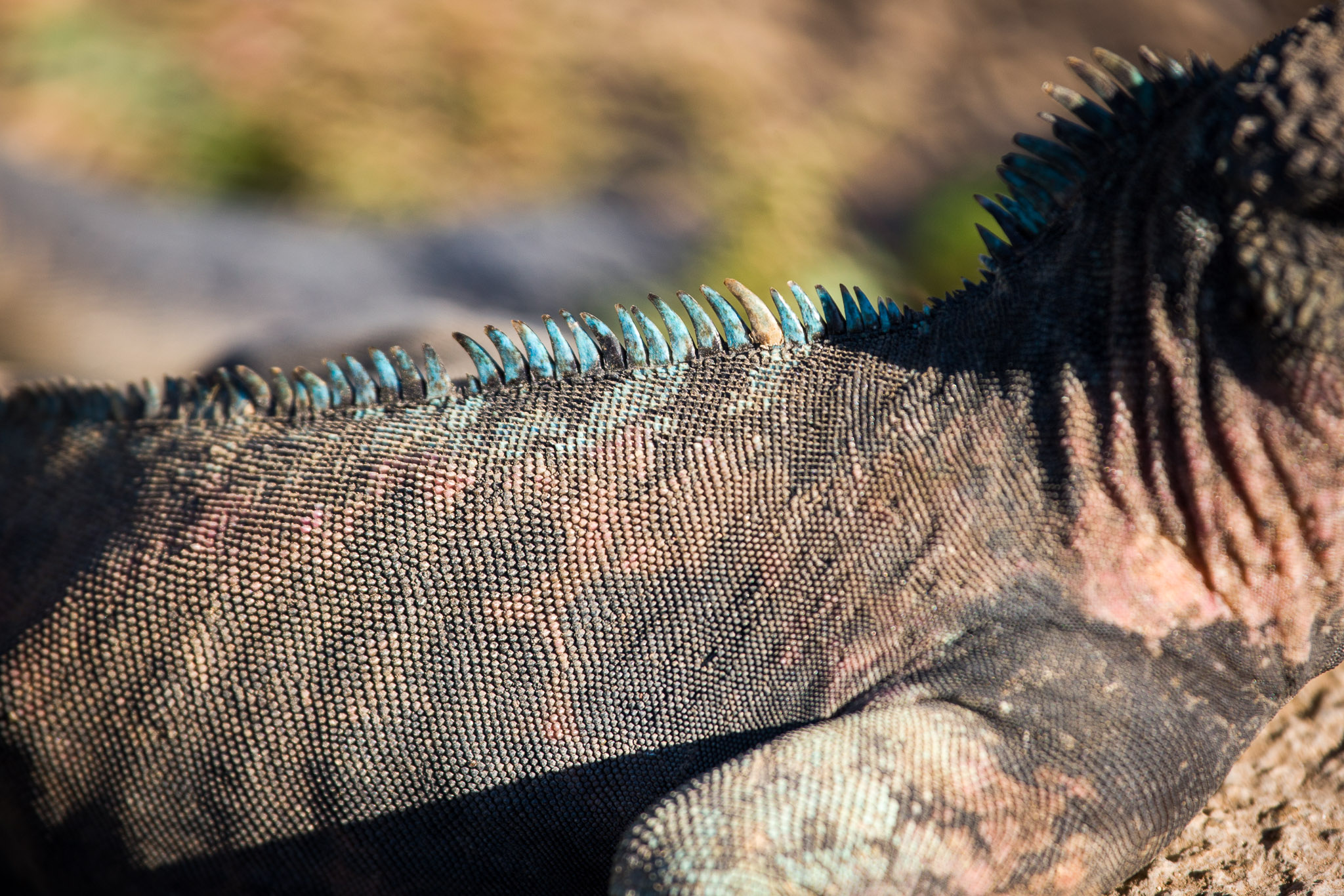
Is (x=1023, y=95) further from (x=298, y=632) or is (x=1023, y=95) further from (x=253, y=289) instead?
(x=298, y=632)

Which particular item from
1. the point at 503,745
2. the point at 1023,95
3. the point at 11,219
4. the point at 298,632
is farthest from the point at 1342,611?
the point at 1023,95

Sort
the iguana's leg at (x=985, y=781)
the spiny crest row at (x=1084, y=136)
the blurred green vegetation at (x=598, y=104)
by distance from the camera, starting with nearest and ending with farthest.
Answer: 1. the iguana's leg at (x=985, y=781)
2. the spiny crest row at (x=1084, y=136)
3. the blurred green vegetation at (x=598, y=104)

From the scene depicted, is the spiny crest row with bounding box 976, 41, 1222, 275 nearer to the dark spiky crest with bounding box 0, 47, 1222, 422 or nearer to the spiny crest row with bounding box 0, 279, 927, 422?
the dark spiky crest with bounding box 0, 47, 1222, 422

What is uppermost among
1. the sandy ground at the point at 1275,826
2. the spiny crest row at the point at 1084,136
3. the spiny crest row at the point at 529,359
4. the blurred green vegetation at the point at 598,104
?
the blurred green vegetation at the point at 598,104

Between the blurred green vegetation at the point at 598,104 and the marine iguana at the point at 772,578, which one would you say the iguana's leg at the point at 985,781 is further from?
the blurred green vegetation at the point at 598,104

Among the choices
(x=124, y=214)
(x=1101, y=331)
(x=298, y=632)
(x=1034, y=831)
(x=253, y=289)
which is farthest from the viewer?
(x=124, y=214)

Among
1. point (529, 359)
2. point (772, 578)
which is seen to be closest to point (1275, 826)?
point (772, 578)

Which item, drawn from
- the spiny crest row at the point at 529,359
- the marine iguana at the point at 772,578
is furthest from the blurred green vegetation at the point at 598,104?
the marine iguana at the point at 772,578

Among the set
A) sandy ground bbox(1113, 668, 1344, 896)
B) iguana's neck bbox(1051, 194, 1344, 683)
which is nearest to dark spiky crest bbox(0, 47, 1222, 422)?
iguana's neck bbox(1051, 194, 1344, 683)
